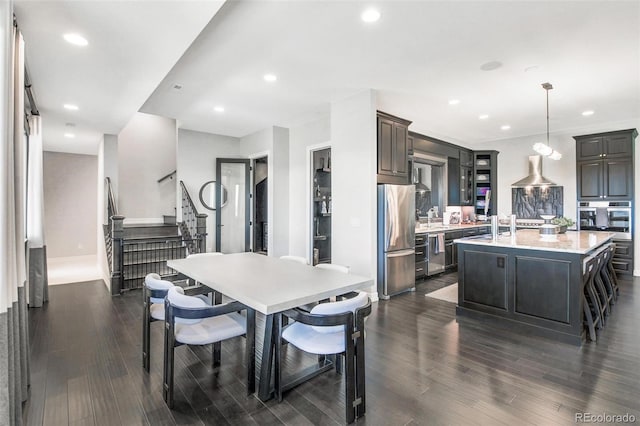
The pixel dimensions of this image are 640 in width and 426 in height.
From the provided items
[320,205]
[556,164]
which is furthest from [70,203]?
[556,164]

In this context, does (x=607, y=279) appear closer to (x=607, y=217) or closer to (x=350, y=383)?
(x=607, y=217)

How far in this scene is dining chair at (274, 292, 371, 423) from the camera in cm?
196

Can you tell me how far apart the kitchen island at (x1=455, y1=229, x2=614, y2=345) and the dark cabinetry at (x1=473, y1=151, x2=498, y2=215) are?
4.54 m

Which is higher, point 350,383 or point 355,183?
point 355,183

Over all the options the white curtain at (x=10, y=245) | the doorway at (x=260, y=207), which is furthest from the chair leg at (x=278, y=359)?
the doorway at (x=260, y=207)

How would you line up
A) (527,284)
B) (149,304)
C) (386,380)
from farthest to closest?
(527,284) → (149,304) → (386,380)

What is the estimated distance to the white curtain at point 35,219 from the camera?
162 inches

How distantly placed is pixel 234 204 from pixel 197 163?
3.83ft

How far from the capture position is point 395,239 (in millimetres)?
4809

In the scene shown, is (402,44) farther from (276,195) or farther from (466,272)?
(276,195)

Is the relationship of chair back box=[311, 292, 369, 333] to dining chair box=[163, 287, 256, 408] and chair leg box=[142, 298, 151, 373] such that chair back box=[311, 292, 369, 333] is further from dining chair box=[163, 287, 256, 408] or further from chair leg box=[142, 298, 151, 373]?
chair leg box=[142, 298, 151, 373]

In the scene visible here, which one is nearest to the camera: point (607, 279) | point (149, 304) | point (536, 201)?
point (149, 304)

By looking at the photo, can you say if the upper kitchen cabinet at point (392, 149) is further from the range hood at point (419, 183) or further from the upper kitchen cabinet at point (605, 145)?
the upper kitchen cabinet at point (605, 145)

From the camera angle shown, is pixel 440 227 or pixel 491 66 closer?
pixel 491 66
